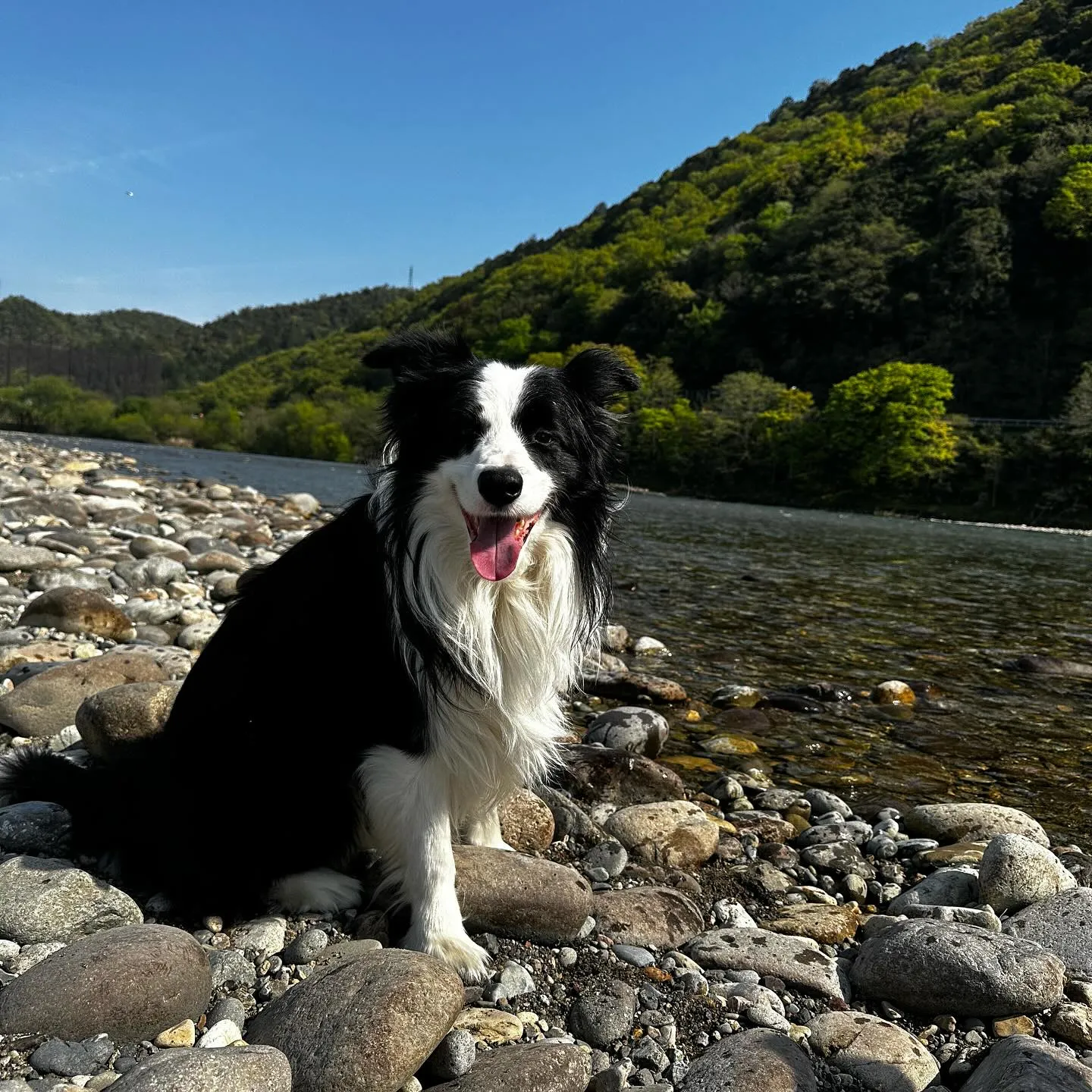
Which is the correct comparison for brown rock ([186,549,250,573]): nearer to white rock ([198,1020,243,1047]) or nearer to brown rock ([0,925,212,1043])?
brown rock ([0,925,212,1043])

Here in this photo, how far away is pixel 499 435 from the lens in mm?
3045

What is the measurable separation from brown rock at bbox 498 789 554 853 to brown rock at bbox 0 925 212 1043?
1.70 meters

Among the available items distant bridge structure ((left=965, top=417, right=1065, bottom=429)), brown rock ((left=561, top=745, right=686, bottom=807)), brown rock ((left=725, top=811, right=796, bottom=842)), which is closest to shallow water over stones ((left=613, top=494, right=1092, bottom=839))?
brown rock ((left=725, top=811, right=796, bottom=842))

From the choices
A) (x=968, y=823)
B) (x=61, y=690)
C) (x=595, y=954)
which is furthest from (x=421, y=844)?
(x=968, y=823)

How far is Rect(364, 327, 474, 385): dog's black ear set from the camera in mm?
3244

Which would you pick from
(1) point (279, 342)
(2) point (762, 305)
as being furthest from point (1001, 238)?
(1) point (279, 342)

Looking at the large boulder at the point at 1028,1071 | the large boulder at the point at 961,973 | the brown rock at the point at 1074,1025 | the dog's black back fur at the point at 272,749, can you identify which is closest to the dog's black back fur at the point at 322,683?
the dog's black back fur at the point at 272,749

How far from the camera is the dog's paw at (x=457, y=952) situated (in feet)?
9.25

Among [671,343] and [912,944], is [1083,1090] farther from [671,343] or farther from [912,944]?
[671,343]

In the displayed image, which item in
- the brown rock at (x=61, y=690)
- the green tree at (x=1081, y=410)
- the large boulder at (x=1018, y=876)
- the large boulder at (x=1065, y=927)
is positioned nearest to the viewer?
the large boulder at (x=1065, y=927)

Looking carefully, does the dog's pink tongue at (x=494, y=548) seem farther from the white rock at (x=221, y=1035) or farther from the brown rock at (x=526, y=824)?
the white rock at (x=221, y=1035)

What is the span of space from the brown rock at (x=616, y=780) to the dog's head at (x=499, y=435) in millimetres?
2102

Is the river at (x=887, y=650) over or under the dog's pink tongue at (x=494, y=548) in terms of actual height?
under

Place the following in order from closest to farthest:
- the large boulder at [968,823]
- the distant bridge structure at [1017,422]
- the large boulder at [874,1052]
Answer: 1. the large boulder at [874,1052]
2. the large boulder at [968,823]
3. the distant bridge structure at [1017,422]
